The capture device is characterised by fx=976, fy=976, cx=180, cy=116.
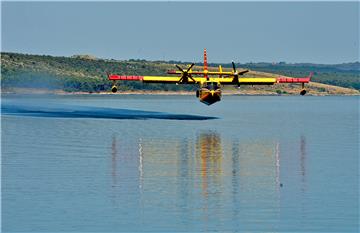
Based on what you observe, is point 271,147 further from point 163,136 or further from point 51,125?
point 51,125

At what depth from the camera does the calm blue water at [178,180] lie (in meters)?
42.3

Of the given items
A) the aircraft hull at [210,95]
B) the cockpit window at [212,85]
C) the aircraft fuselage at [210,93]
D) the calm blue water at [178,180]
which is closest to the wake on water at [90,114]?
the cockpit window at [212,85]

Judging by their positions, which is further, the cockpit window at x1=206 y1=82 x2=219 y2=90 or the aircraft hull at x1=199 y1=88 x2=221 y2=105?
the cockpit window at x1=206 y1=82 x2=219 y2=90

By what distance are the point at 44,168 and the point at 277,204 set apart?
1802 centimetres

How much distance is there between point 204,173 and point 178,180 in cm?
374

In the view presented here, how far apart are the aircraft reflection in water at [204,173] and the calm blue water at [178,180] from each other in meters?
0.06

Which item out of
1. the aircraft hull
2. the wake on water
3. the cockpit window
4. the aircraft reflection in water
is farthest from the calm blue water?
the wake on water

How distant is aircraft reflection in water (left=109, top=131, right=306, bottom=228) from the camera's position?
46.5 m

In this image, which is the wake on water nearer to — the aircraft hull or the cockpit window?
the cockpit window

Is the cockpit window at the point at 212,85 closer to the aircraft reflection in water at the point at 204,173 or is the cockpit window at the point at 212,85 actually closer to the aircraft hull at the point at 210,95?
the aircraft hull at the point at 210,95

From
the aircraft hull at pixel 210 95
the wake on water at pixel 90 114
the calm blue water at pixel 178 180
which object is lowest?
the wake on water at pixel 90 114

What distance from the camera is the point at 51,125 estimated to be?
102 m

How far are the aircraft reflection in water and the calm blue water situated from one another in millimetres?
63

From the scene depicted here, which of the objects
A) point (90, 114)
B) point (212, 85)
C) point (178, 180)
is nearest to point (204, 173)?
point (178, 180)
